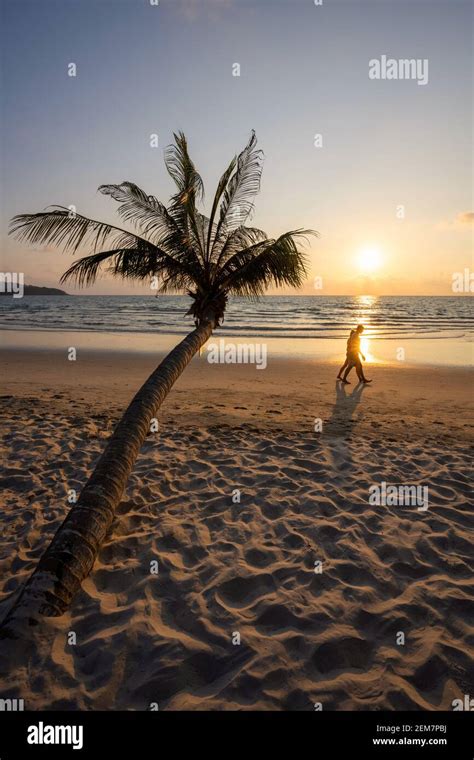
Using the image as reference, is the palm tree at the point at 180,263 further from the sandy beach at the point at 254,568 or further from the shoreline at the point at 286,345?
the shoreline at the point at 286,345

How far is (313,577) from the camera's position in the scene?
13.8 ft

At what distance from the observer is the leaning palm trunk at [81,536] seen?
11.7ft

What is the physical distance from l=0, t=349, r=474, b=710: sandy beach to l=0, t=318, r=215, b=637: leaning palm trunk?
196mm

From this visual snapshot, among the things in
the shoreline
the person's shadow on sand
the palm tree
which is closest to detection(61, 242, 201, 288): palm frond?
the palm tree

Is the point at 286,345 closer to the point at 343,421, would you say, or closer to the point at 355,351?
the point at 355,351

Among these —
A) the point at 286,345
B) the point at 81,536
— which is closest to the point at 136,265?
the point at 81,536

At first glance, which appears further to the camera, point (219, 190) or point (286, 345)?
point (286, 345)

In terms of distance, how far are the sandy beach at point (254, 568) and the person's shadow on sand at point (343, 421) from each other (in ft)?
0.23

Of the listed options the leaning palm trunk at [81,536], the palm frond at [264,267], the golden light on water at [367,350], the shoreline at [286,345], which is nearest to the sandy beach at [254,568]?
the leaning palm trunk at [81,536]

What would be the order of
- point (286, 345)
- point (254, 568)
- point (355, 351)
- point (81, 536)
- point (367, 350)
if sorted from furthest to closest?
1. point (286, 345)
2. point (367, 350)
3. point (355, 351)
4. point (254, 568)
5. point (81, 536)

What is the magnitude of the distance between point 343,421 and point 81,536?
22.0ft

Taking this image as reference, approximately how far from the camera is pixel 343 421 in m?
9.34
